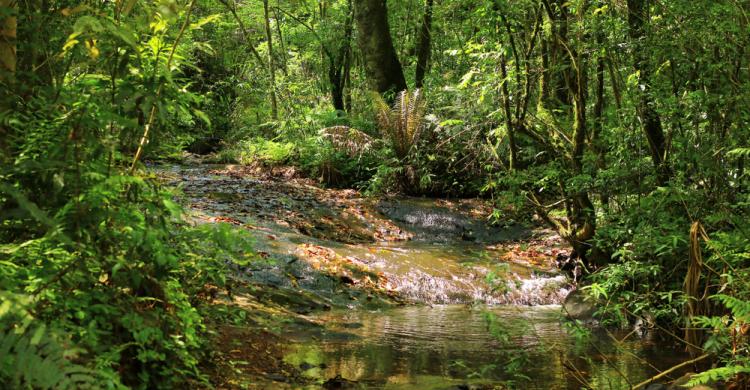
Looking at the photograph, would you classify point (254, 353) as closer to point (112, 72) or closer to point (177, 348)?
point (177, 348)

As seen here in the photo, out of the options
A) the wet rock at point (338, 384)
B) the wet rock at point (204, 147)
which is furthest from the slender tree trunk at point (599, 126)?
the wet rock at point (204, 147)

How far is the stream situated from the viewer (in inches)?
174

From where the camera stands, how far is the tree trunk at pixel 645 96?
5895 mm

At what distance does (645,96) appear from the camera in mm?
6023

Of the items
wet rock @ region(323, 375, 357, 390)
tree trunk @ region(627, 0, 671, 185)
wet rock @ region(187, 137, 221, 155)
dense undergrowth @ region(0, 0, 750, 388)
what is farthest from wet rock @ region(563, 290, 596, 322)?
wet rock @ region(187, 137, 221, 155)

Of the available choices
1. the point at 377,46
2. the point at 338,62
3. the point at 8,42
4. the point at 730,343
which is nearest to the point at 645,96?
the point at 730,343

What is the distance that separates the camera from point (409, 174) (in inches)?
489

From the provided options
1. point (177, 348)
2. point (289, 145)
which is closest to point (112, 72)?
point (177, 348)

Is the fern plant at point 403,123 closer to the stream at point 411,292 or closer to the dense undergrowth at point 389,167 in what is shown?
the dense undergrowth at point 389,167

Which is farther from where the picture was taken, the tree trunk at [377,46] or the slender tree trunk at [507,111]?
the tree trunk at [377,46]

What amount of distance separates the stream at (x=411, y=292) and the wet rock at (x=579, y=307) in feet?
0.65

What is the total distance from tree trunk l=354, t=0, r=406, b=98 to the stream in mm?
3499

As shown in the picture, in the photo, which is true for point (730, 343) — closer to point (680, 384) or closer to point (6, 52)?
point (680, 384)

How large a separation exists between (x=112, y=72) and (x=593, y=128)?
570cm
